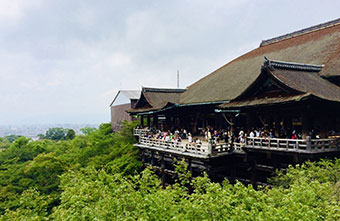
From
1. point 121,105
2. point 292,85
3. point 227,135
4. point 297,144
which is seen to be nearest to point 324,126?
point 297,144

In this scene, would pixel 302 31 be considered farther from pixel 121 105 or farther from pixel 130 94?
pixel 121 105

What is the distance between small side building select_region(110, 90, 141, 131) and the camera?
4038 centimetres

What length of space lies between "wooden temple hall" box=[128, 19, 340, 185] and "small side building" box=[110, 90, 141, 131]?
44.3 feet

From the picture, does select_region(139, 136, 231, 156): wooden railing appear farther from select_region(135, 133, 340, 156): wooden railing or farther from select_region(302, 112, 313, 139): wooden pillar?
select_region(302, 112, 313, 139): wooden pillar

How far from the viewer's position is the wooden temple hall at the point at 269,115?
568 inches

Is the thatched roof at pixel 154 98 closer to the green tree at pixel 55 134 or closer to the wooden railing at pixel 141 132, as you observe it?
the wooden railing at pixel 141 132

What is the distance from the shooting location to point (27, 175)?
89.6ft

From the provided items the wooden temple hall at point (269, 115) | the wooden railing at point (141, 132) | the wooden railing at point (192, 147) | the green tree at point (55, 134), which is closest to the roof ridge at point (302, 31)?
the wooden temple hall at point (269, 115)

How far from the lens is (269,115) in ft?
56.2

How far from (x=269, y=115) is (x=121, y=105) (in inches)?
1178

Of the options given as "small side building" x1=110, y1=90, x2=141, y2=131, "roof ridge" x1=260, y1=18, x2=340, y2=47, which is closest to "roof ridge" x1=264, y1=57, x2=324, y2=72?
"roof ridge" x1=260, y1=18, x2=340, y2=47

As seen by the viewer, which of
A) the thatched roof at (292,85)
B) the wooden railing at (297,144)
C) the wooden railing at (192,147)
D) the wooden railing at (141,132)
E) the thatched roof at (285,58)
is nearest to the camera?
the wooden railing at (297,144)

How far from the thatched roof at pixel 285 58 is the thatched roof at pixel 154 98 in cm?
403

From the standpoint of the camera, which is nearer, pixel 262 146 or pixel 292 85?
pixel 292 85
